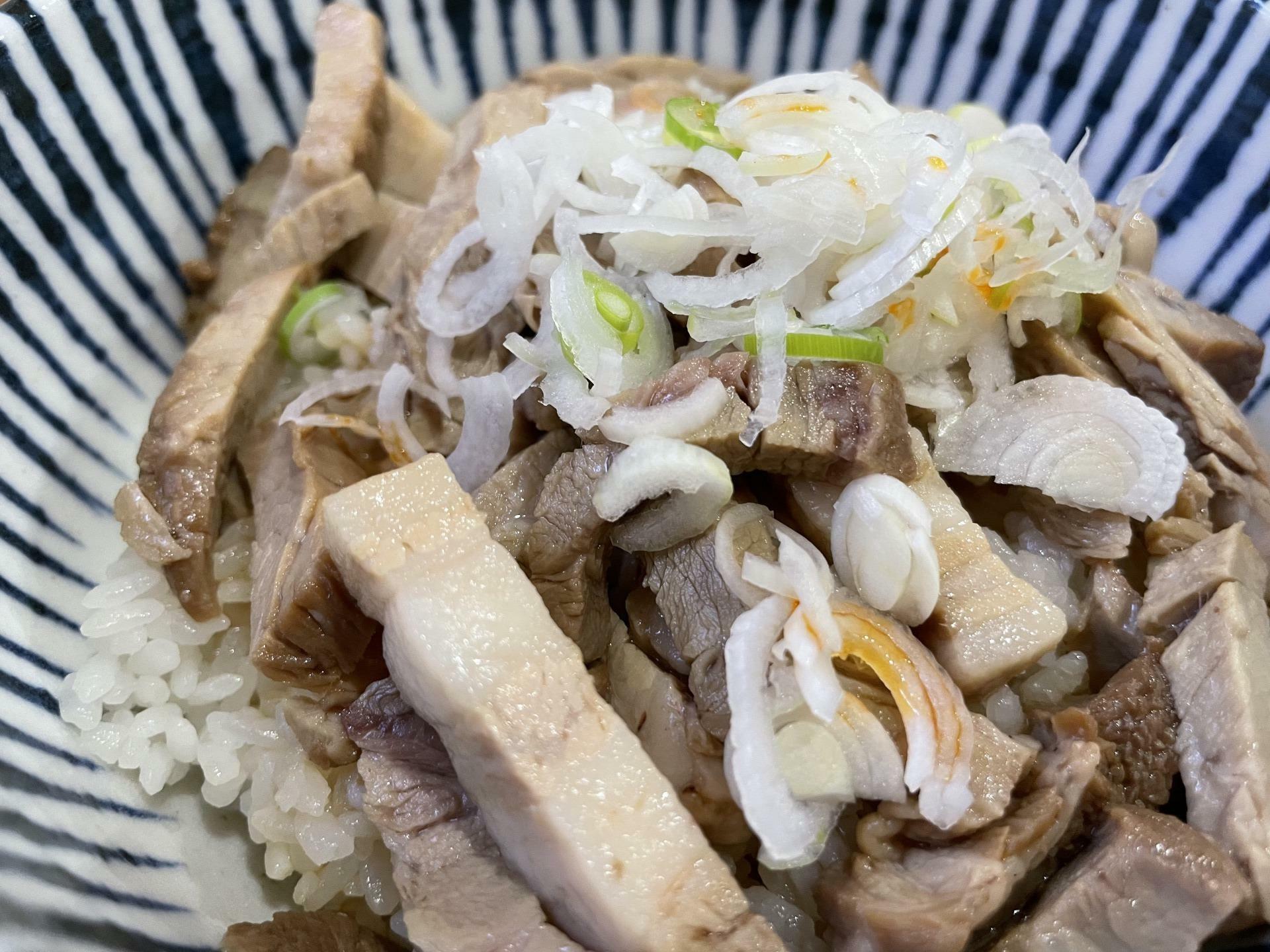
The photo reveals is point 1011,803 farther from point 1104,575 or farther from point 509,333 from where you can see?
point 509,333

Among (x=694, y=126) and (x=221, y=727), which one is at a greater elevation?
(x=694, y=126)

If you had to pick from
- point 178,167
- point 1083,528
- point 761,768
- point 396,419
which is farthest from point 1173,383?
point 178,167

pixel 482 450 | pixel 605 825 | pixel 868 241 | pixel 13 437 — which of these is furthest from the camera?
pixel 13 437

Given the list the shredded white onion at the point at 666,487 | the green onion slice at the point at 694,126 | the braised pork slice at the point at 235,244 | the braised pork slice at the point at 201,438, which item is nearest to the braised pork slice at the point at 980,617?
the shredded white onion at the point at 666,487

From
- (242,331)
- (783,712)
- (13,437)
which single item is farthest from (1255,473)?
(13,437)

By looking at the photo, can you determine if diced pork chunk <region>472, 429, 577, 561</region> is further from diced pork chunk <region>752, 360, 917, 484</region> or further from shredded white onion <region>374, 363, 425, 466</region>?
diced pork chunk <region>752, 360, 917, 484</region>

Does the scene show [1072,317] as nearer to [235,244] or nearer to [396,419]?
[396,419]
